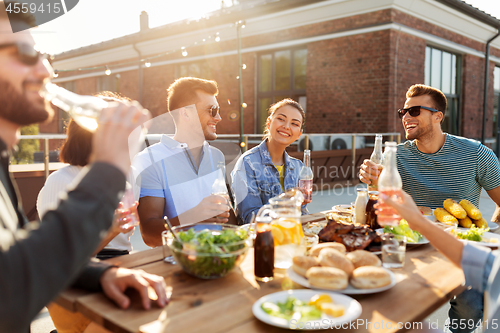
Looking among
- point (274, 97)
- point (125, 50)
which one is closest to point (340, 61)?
point (274, 97)

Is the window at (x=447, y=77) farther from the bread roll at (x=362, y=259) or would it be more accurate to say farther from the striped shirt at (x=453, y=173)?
the bread roll at (x=362, y=259)

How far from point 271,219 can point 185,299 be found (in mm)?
484

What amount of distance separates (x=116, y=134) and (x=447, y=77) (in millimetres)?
13919

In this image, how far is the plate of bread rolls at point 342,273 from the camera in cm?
128

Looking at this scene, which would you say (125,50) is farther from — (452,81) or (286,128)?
(286,128)

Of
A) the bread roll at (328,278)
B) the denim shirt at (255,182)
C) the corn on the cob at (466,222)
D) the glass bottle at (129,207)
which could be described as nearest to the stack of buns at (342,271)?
the bread roll at (328,278)

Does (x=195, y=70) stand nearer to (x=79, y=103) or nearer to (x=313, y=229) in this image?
(x=313, y=229)

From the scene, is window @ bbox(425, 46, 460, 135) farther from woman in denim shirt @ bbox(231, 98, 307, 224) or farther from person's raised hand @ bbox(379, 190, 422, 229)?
person's raised hand @ bbox(379, 190, 422, 229)

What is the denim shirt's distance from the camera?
9.29ft

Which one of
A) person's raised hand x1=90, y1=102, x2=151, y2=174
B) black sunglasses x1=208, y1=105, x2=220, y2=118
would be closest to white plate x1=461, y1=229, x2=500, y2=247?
person's raised hand x1=90, y1=102, x2=151, y2=174

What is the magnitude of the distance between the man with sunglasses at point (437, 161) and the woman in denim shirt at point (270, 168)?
0.91 metres

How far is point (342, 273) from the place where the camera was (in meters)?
1.30

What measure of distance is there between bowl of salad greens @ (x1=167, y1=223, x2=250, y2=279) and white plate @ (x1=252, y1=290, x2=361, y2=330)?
9.3 inches

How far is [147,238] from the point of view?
94.8 inches
